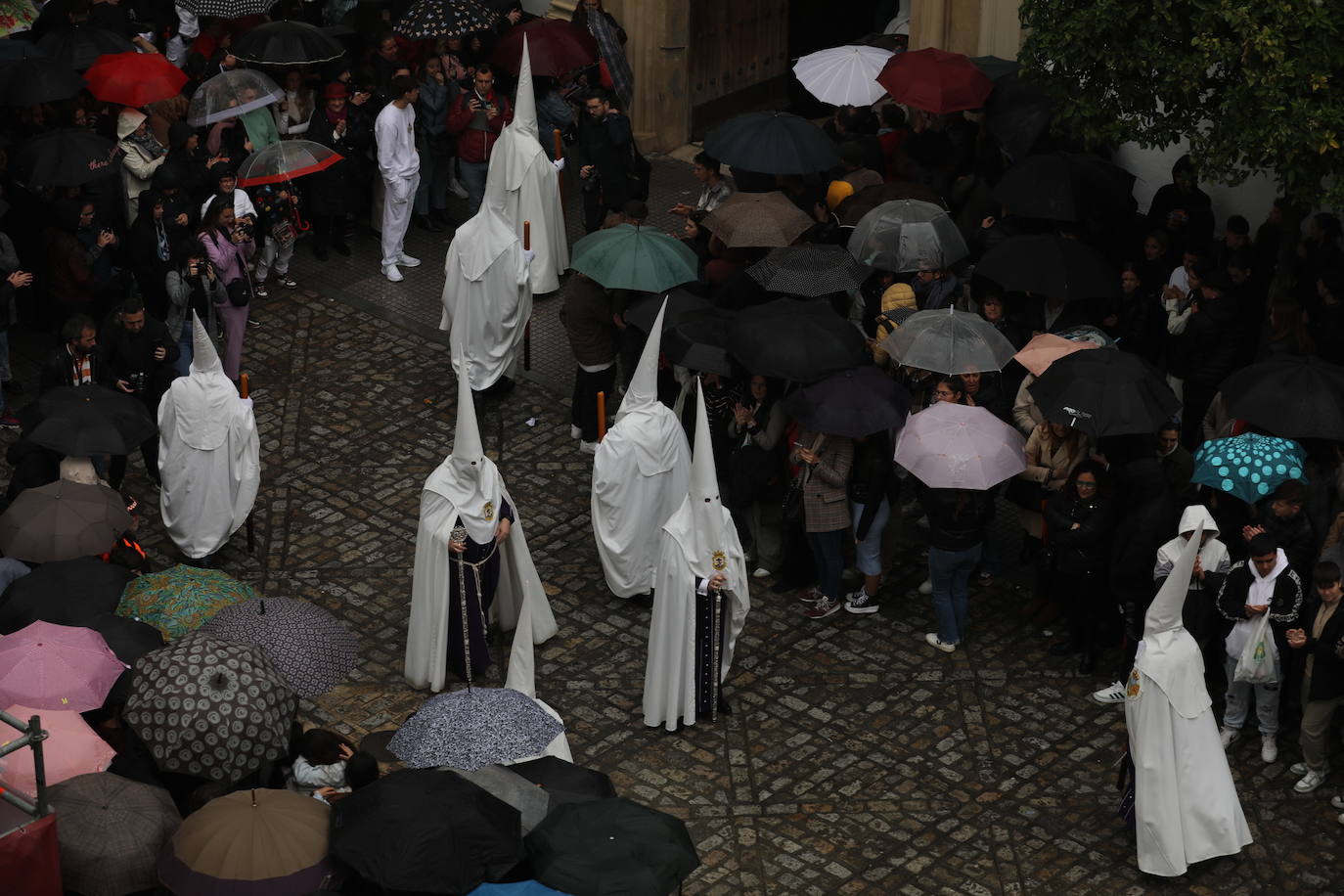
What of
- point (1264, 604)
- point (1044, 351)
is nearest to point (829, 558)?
point (1044, 351)

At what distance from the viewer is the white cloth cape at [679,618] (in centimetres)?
1211

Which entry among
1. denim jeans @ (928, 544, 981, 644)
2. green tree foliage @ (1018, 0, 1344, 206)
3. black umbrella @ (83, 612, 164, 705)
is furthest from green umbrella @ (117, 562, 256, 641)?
green tree foliage @ (1018, 0, 1344, 206)

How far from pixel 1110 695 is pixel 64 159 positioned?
28.9 feet

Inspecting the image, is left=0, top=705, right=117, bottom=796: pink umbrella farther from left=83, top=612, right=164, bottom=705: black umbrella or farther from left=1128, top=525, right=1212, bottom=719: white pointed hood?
left=1128, top=525, right=1212, bottom=719: white pointed hood

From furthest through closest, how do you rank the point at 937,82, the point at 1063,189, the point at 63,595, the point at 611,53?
the point at 611,53 < the point at 937,82 < the point at 1063,189 < the point at 63,595

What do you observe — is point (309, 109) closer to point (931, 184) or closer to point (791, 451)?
point (931, 184)

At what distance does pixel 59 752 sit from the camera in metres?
10.1

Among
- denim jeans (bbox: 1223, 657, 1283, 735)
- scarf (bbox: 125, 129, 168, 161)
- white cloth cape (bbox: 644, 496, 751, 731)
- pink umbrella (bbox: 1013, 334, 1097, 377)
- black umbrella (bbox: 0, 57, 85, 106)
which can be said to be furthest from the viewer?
scarf (bbox: 125, 129, 168, 161)

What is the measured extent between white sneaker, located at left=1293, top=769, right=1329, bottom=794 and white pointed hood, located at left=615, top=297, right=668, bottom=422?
183 inches

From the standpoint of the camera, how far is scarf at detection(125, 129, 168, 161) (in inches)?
664

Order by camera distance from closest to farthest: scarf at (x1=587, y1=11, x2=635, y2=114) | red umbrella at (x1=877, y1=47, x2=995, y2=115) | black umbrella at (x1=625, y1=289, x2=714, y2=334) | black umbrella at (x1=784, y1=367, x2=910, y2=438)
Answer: black umbrella at (x1=784, y1=367, x2=910, y2=438)
black umbrella at (x1=625, y1=289, x2=714, y2=334)
red umbrella at (x1=877, y1=47, x2=995, y2=115)
scarf at (x1=587, y1=11, x2=635, y2=114)

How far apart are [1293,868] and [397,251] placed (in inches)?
389

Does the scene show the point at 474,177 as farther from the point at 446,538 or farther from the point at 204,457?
the point at 446,538

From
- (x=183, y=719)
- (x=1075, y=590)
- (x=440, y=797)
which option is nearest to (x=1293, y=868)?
(x=1075, y=590)
